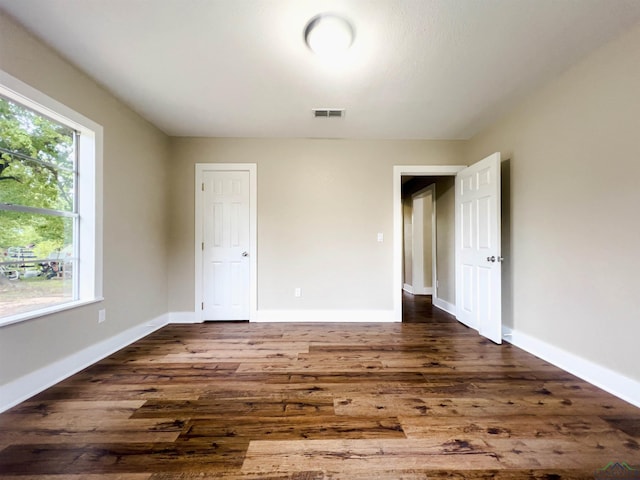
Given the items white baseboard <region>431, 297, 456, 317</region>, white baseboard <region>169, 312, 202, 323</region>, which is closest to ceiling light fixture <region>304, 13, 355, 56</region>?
white baseboard <region>169, 312, 202, 323</region>

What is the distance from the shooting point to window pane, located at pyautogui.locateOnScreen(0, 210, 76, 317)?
1.68m

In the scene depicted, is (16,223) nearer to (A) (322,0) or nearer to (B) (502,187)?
(A) (322,0)

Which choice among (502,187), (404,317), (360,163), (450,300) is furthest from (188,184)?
(450,300)

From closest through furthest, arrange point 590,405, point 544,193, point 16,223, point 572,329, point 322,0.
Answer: point 322,0
point 590,405
point 16,223
point 572,329
point 544,193

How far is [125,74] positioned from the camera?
2104 millimetres

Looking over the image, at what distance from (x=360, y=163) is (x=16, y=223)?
3240 millimetres

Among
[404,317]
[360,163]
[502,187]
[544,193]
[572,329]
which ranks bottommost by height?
[404,317]

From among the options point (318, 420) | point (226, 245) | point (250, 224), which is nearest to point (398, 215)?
point (250, 224)

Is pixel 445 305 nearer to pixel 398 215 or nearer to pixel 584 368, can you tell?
pixel 398 215

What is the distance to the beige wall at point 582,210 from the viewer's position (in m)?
1.67

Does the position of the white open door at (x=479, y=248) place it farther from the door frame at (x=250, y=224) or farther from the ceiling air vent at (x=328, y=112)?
the door frame at (x=250, y=224)

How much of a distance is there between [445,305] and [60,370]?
443 cm

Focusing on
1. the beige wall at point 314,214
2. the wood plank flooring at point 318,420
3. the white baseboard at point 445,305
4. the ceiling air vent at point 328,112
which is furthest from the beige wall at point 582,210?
the ceiling air vent at point 328,112

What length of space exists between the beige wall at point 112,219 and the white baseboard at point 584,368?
3.95m
